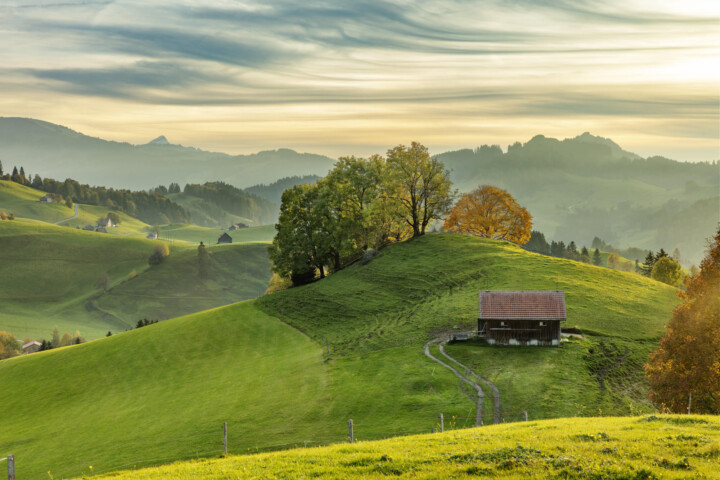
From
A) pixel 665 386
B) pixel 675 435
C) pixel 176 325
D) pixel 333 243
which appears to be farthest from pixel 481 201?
pixel 675 435

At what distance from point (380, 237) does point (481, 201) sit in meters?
30.6

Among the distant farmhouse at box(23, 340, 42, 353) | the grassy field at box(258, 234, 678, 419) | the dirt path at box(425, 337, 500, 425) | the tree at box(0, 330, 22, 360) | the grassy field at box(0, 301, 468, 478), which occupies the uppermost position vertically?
the grassy field at box(258, 234, 678, 419)

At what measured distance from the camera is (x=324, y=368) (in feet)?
190

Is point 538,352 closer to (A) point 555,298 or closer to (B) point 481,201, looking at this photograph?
(A) point 555,298

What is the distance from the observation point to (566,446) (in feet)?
68.8

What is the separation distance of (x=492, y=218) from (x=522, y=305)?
6650 centimetres

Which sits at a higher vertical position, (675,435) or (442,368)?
(675,435)

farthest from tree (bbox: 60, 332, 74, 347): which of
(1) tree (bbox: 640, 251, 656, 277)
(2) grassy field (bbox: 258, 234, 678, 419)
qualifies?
(1) tree (bbox: 640, 251, 656, 277)

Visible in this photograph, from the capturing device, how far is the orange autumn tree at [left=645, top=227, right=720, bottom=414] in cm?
3944

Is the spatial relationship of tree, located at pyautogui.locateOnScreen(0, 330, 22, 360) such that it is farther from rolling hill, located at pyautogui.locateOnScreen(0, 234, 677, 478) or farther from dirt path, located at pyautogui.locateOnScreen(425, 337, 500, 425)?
dirt path, located at pyautogui.locateOnScreen(425, 337, 500, 425)

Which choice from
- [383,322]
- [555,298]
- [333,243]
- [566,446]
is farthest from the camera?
[333,243]

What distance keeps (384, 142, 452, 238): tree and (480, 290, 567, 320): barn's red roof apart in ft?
165

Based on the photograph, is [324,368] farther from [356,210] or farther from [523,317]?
[356,210]

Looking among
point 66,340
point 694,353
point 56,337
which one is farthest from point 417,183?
point 56,337
